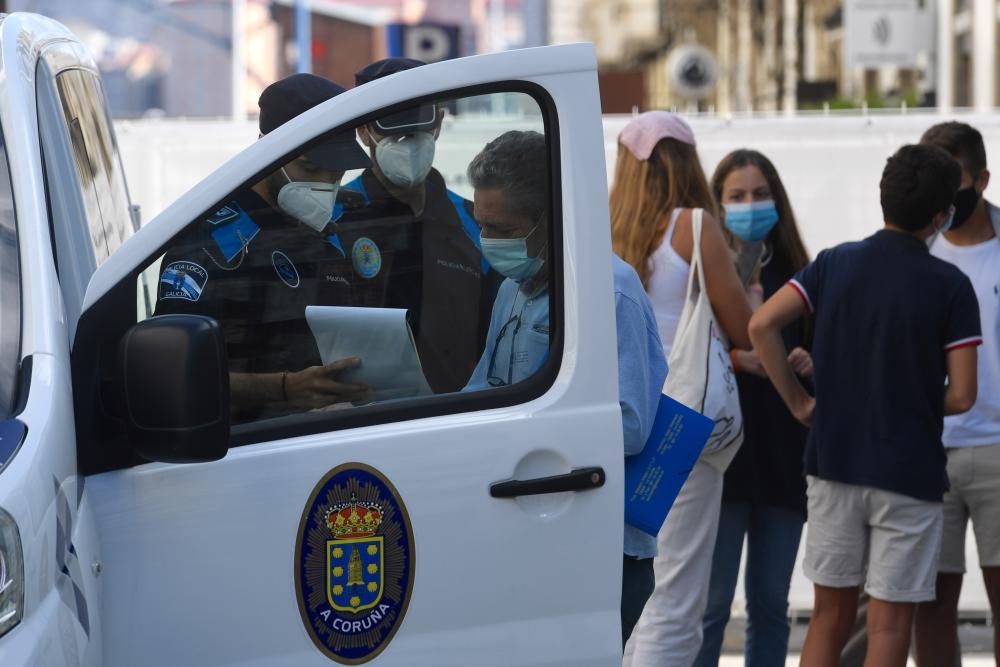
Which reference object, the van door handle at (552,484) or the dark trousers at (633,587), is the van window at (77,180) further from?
the dark trousers at (633,587)

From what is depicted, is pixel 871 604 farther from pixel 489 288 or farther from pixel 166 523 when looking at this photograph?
pixel 166 523

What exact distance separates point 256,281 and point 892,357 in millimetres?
1981

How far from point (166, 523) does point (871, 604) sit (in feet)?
7.69

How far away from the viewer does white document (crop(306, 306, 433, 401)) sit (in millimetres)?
2490

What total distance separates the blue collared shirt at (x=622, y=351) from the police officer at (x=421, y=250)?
0.03 meters

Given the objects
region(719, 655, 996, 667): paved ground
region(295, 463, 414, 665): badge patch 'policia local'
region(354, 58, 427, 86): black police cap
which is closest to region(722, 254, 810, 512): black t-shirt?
region(719, 655, 996, 667): paved ground

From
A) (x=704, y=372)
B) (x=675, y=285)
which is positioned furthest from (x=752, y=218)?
(x=704, y=372)

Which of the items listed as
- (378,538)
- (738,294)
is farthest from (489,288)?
(738,294)

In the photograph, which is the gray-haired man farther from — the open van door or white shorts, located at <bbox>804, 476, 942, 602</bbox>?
white shorts, located at <bbox>804, 476, 942, 602</bbox>

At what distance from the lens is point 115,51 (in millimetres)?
28531

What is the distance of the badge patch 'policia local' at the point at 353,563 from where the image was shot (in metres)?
2.41

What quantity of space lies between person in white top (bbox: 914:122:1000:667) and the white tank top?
919 millimetres

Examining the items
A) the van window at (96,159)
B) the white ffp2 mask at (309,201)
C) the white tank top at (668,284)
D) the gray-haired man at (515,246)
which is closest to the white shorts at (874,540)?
the white tank top at (668,284)

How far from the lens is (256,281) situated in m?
2.46
